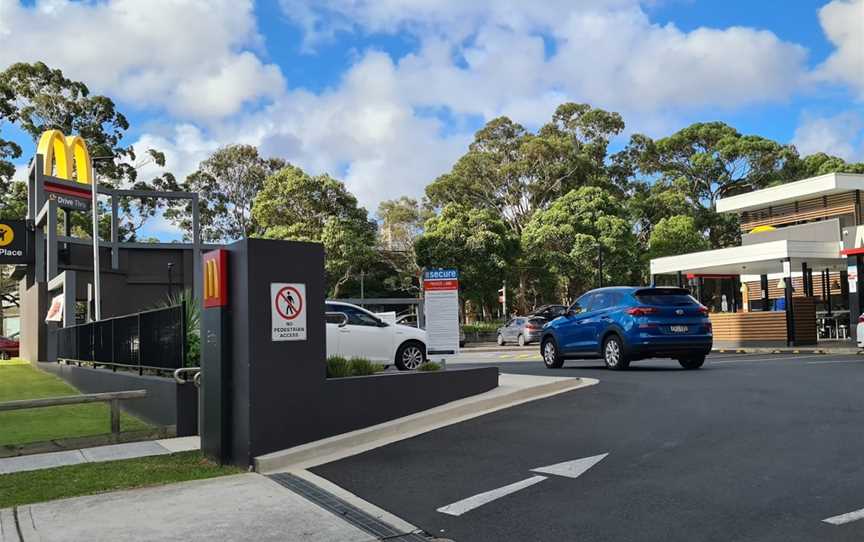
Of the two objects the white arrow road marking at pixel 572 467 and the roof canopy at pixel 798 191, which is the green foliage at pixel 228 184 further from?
the white arrow road marking at pixel 572 467

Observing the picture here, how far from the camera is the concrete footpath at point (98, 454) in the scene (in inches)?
344

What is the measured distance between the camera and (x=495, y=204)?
59.0m

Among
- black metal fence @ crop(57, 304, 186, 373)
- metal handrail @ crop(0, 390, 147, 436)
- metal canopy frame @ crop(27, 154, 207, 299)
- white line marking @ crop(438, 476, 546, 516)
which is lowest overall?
white line marking @ crop(438, 476, 546, 516)

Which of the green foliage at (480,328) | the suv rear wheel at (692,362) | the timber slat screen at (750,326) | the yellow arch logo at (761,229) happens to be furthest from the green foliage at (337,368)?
the green foliage at (480,328)

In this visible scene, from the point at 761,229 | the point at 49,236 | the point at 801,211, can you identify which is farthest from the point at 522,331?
the point at 49,236

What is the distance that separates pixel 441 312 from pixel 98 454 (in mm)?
6297


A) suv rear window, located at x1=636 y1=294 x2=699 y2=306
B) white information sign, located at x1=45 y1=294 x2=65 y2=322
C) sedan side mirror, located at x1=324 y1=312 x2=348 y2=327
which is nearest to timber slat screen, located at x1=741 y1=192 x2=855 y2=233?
suv rear window, located at x1=636 y1=294 x2=699 y2=306

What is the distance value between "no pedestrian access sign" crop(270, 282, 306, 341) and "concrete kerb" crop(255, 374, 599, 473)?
1.21 meters

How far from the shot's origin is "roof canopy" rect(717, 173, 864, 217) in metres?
36.2

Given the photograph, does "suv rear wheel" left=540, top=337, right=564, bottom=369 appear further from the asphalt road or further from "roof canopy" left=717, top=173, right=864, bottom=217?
"roof canopy" left=717, top=173, right=864, bottom=217

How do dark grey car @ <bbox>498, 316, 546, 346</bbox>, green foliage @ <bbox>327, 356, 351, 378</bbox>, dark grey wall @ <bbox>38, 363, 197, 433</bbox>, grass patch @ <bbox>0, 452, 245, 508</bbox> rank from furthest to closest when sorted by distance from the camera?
dark grey car @ <bbox>498, 316, 546, 346</bbox>, dark grey wall @ <bbox>38, 363, 197, 433</bbox>, green foliage @ <bbox>327, 356, 351, 378</bbox>, grass patch @ <bbox>0, 452, 245, 508</bbox>

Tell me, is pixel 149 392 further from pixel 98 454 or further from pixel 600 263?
pixel 600 263

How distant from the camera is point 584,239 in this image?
48.2 m

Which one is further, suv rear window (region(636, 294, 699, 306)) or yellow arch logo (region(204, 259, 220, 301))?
suv rear window (region(636, 294, 699, 306))
